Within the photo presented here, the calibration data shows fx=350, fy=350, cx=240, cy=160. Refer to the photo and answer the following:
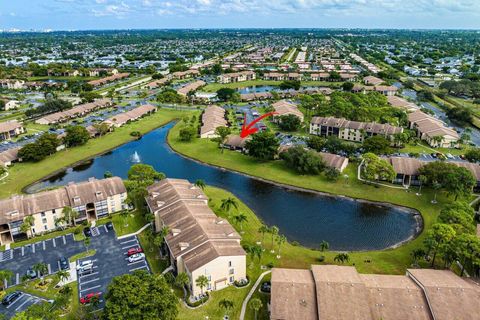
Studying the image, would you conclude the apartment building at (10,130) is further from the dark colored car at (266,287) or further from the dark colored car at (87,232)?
the dark colored car at (266,287)

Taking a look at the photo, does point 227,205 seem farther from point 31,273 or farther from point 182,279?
point 31,273

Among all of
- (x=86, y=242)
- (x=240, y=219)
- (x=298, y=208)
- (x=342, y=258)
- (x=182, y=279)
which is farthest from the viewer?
(x=298, y=208)

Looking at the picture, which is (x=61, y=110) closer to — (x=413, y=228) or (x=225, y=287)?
(x=225, y=287)

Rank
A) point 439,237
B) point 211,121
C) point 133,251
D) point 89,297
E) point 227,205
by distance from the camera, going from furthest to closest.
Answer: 1. point 211,121
2. point 227,205
3. point 133,251
4. point 439,237
5. point 89,297

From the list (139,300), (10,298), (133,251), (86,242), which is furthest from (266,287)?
(10,298)

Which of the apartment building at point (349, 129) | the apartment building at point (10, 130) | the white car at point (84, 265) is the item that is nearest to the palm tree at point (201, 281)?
the white car at point (84, 265)

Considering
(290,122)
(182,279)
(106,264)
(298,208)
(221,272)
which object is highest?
(290,122)

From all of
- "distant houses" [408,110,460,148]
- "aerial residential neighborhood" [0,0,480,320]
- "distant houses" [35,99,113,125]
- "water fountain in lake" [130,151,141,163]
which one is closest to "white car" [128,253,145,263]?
"aerial residential neighborhood" [0,0,480,320]

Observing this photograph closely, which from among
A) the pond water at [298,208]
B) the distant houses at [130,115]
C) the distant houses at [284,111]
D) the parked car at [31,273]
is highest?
the distant houses at [284,111]

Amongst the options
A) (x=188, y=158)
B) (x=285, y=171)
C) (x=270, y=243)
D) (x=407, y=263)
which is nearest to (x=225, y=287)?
(x=270, y=243)
